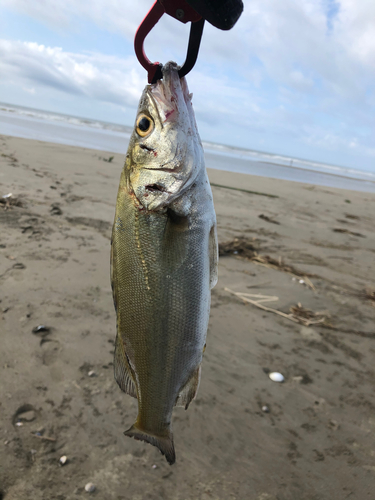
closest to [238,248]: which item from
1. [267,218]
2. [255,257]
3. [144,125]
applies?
[255,257]

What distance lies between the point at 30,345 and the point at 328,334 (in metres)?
3.34

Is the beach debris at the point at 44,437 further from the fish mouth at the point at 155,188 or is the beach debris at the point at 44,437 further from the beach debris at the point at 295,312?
the beach debris at the point at 295,312

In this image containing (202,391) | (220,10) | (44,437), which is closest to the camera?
(220,10)

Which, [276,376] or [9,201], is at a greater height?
[9,201]

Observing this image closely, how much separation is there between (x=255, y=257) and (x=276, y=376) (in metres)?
2.89

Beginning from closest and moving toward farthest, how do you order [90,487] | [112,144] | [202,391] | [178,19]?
[178,19] → [90,487] → [202,391] → [112,144]

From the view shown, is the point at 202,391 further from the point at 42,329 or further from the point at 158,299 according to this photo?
the point at 158,299

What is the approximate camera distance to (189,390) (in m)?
1.80

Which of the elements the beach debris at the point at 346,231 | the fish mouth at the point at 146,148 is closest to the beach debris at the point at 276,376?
the fish mouth at the point at 146,148

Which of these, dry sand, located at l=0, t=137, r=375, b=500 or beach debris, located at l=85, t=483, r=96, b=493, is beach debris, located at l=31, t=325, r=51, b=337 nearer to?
dry sand, located at l=0, t=137, r=375, b=500

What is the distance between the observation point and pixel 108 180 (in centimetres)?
1034

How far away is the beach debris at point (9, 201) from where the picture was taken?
6224mm

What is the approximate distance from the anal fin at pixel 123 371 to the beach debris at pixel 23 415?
132cm

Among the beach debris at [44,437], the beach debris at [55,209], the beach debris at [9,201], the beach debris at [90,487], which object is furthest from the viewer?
the beach debris at [55,209]
